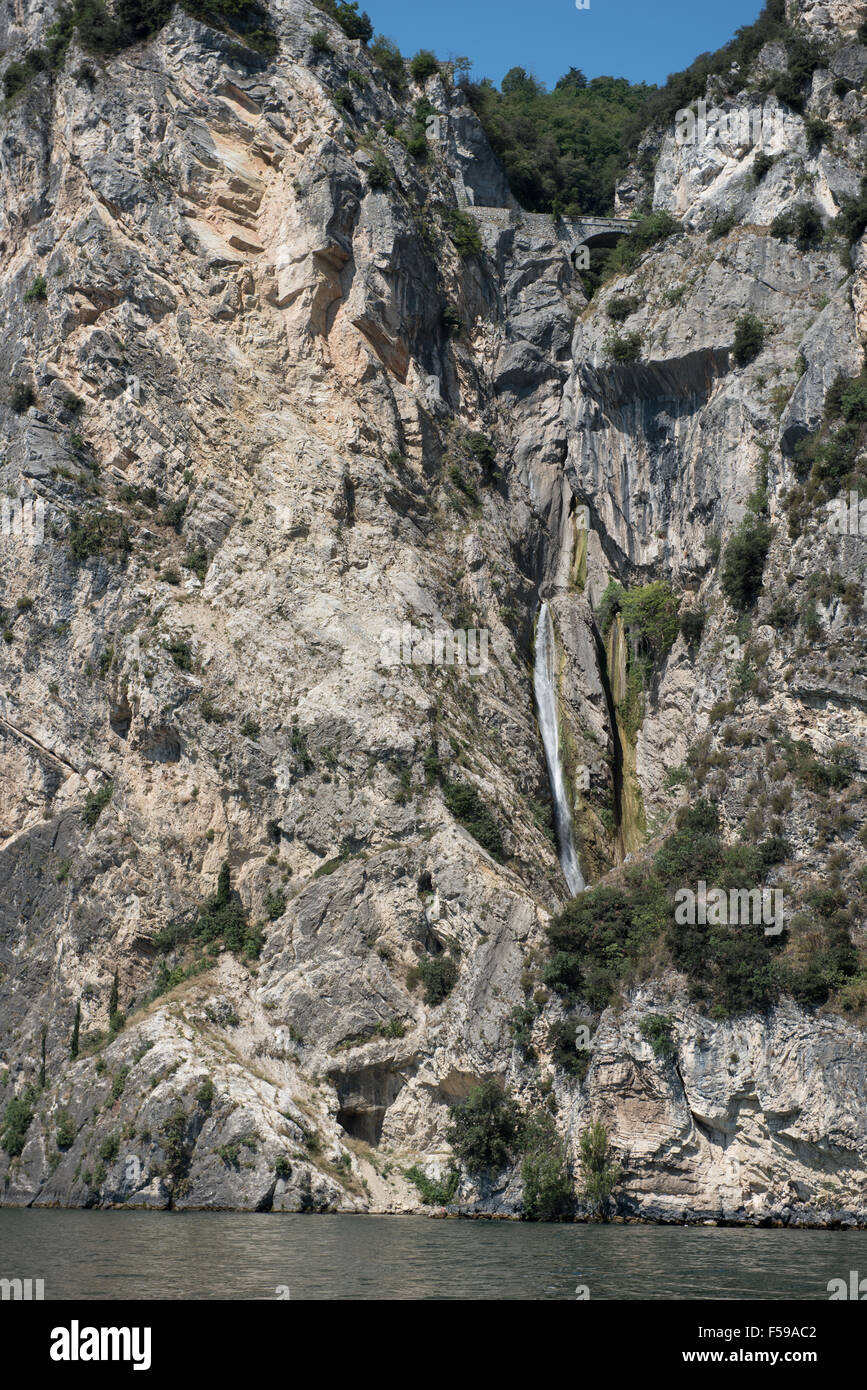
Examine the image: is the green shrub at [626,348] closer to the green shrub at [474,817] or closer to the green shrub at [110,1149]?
the green shrub at [474,817]

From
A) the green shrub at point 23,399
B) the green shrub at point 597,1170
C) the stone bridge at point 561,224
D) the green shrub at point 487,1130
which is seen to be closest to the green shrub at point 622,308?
the stone bridge at point 561,224

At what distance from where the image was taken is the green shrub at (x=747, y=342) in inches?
2094

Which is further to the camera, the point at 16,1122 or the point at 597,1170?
the point at 16,1122

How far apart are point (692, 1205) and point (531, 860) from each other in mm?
14793

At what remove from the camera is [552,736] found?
180 feet

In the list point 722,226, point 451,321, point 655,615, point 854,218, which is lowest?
point 655,615

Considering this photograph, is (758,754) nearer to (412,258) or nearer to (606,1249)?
(606,1249)

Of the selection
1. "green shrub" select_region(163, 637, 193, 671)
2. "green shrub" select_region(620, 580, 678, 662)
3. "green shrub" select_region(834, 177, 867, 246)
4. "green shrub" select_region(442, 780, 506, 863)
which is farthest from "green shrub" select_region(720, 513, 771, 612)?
"green shrub" select_region(163, 637, 193, 671)

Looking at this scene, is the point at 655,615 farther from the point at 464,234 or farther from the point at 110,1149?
the point at 110,1149

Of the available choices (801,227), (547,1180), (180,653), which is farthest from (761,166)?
(547,1180)

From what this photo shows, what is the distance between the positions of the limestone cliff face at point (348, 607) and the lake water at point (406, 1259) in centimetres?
461

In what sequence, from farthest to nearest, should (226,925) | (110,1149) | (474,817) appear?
(474,817)
(226,925)
(110,1149)

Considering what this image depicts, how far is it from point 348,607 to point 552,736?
11288 millimetres
